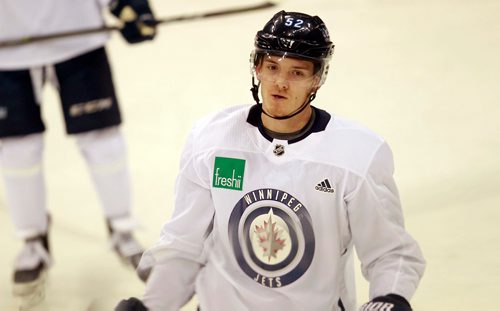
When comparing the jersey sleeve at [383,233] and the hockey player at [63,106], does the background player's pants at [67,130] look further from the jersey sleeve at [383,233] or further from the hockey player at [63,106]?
the jersey sleeve at [383,233]

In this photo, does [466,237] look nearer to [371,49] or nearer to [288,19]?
[288,19]

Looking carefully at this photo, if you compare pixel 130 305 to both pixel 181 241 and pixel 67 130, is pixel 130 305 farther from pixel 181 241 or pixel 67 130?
pixel 67 130

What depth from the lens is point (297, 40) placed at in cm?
175

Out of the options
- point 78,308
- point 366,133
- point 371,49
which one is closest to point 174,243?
point 366,133

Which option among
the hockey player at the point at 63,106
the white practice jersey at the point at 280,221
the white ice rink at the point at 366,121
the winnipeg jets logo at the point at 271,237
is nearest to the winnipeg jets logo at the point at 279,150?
the white practice jersey at the point at 280,221

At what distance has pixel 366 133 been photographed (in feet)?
5.78

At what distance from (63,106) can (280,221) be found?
4.07 ft

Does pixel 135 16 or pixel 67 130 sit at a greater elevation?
pixel 135 16

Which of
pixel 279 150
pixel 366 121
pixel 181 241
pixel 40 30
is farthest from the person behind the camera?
pixel 366 121

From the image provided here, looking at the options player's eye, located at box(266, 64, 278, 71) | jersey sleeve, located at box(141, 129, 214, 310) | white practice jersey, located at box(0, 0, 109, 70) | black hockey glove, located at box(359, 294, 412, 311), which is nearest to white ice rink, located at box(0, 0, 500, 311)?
white practice jersey, located at box(0, 0, 109, 70)

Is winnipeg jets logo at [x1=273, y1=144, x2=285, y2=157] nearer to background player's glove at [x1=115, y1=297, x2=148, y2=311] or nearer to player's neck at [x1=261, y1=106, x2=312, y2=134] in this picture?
player's neck at [x1=261, y1=106, x2=312, y2=134]

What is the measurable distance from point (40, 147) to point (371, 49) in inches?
93.4

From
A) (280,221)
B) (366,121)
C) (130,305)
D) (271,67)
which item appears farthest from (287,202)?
(366,121)

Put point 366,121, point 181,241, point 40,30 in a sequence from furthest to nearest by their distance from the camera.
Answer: point 366,121 < point 40,30 < point 181,241
